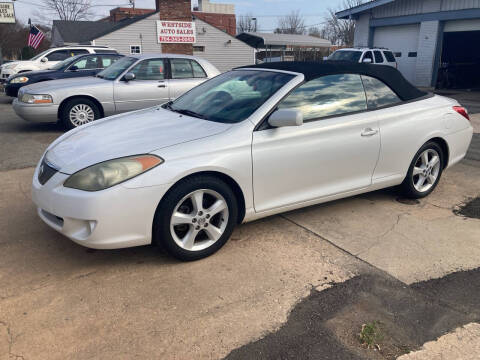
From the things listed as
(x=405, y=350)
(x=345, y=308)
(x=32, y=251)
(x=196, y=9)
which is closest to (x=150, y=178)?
(x=32, y=251)

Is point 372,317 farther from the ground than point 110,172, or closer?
closer

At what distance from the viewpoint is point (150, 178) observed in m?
3.04

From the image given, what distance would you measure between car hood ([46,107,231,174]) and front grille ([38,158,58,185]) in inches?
1.8

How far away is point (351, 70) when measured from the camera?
4.30 metres

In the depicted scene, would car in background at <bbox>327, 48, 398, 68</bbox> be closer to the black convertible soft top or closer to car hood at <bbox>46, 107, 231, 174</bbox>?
the black convertible soft top

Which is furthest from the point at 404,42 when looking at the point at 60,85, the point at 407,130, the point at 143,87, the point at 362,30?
the point at 407,130

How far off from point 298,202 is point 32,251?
2.32 meters

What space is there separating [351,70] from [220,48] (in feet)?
89.5

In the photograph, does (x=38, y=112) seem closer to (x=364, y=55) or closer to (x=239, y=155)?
(x=239, y=155)

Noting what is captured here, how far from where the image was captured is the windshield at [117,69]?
27.9ft

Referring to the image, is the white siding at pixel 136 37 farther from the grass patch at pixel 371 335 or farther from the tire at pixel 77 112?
the grass patch at pixel 371 335

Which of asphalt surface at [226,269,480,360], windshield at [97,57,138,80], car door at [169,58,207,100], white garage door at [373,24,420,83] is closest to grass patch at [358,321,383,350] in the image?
asphalt surface at [226,269,480,360]

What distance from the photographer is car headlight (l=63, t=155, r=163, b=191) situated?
118 inches

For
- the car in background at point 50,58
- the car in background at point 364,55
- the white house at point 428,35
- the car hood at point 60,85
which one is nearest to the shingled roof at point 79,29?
the car in background at point 50,58
